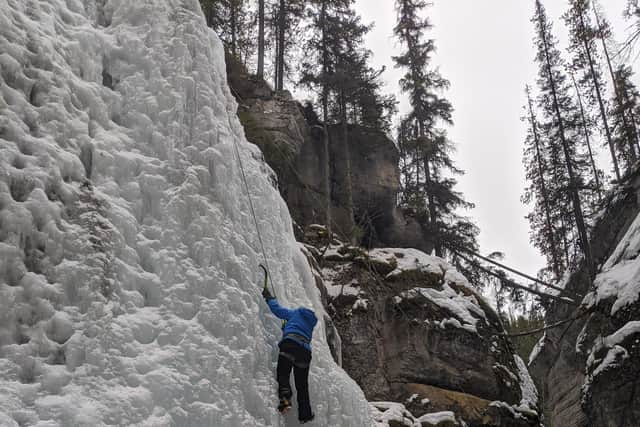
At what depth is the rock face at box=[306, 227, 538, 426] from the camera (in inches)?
456

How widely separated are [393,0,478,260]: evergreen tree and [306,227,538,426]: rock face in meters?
8.06

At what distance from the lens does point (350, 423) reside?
22.2 ft

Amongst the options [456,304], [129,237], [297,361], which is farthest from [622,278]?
[129,237]

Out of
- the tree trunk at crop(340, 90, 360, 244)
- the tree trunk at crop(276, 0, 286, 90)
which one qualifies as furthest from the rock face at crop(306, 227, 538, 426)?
the tree trunk at crop(276, 0, 286, 90)

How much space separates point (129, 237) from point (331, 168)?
50.3 ft

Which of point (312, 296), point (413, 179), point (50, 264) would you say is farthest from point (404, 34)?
point (50, 264)

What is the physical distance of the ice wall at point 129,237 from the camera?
14.2 ft

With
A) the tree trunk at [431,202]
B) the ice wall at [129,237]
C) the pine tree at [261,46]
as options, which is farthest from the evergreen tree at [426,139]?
the ice wall at [129,237]

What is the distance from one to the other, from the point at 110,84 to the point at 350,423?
460cm

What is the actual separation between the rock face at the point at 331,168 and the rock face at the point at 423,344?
12.0 ft

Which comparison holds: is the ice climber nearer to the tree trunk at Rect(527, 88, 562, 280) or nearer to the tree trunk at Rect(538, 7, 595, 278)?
the tree trunk at Rect(538, 7, 595, 278)

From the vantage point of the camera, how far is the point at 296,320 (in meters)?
6.01

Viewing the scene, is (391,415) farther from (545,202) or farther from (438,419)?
(545,202)

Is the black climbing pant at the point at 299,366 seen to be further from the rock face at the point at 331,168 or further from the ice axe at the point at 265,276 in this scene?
the rock face at the point at 331,168
